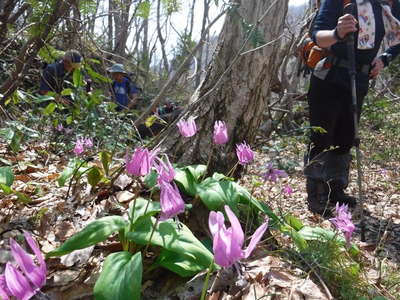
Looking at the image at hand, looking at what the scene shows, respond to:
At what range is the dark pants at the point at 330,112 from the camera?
3.14 m

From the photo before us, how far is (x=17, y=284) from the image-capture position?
724 mm

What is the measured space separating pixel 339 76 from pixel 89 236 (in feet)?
8.05

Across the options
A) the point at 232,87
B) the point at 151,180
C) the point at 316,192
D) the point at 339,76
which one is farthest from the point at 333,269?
the point at 339,76

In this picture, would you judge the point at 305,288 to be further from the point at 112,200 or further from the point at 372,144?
the point at 372,144

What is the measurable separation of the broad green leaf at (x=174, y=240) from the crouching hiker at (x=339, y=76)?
5.88 feet

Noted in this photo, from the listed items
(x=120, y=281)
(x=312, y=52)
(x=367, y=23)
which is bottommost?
(x=120, y=281)

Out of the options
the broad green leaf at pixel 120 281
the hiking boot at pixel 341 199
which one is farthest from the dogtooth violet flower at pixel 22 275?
the hiking boot at pixel 341 199

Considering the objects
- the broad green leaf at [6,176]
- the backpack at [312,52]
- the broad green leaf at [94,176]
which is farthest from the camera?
the backpack at [312,52]

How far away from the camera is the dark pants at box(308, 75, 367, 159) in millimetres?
3137

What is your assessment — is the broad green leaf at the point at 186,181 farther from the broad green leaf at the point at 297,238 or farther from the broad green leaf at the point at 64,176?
the broad green leaf at the point at 64,176

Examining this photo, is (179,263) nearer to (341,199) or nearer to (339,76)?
(339,76)

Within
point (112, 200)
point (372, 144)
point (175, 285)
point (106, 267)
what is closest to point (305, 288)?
point (175, 285)

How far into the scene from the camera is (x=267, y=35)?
7.70ft

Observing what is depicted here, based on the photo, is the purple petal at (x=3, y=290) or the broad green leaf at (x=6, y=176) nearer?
the purple petal at (x=3, y=290)
